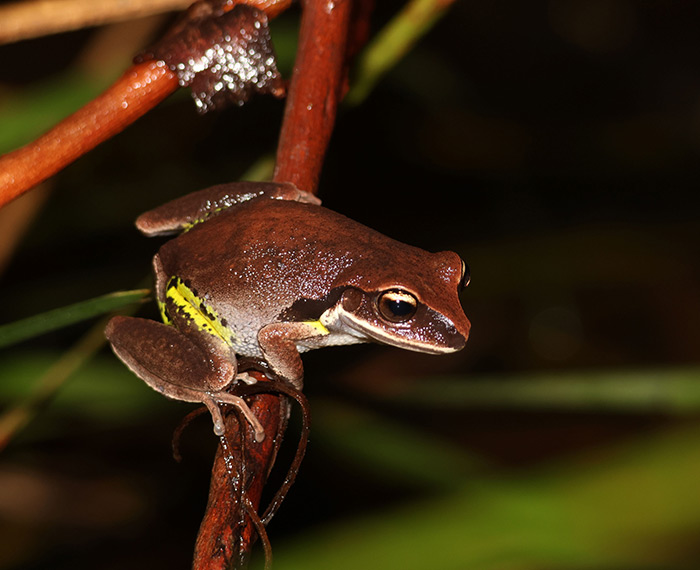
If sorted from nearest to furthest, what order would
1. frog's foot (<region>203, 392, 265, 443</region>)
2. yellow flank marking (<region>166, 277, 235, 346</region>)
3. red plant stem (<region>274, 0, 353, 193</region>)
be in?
frog's foot (<region>203, 392, 265, 443</region>) → red plant stem (<region>274, 0, 353, 193</region>) → yellow flank marking (<region>166, 277, 235, 346</region>)

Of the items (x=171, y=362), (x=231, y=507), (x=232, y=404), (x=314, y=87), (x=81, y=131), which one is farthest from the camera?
(x=171, y=362)

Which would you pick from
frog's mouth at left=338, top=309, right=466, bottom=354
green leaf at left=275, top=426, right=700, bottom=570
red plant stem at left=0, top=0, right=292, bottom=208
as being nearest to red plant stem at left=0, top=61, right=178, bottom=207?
red plant stem at left=0, top=0, right=292, bottom=208

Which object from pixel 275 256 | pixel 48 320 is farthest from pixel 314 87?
pixel 48 320

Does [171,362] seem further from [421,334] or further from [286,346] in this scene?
[421,334]

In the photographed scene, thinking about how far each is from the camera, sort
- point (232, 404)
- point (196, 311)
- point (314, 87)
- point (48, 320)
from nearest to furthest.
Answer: point (48, 320) < point (232, 404) < point (314, 87) < point (196, 311)

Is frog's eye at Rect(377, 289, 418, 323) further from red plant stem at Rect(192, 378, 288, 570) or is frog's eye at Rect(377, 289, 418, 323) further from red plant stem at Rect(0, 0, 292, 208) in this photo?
red plant stem at Rect(0, 0, 292, 208)

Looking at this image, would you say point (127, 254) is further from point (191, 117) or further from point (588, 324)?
point (588, 324)

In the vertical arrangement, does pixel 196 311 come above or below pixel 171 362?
above
